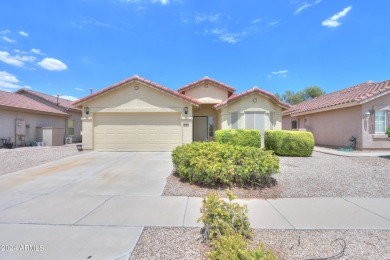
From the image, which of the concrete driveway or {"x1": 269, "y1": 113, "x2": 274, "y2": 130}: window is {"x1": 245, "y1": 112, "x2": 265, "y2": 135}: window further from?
the concrete driveway

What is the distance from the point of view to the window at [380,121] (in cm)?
1210

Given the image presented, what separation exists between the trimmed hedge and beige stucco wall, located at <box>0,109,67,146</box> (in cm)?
1678

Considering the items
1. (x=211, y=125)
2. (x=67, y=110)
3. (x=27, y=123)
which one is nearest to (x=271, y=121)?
(x=211, y=125)

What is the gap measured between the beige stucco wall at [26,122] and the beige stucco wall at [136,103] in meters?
7.10

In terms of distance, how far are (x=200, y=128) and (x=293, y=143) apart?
7.32 metres

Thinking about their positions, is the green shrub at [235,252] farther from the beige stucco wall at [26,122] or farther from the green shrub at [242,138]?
the beige stucco wall at [26,122]

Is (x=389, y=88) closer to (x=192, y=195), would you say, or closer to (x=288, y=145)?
(x=288, y=145)

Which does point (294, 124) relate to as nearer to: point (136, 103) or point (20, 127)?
point (136, 103)

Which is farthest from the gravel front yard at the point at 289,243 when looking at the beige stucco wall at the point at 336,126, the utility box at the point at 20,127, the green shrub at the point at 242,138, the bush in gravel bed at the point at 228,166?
the utility box at the point at 20,127

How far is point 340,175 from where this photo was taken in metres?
6.71

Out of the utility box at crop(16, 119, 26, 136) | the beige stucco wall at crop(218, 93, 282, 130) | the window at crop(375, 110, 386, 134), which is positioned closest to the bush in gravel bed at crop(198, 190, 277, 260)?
the beige stucco wall at crop(218, 93, 282, 130)

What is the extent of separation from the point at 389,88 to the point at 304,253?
46.0 feet

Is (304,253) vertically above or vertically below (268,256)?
below

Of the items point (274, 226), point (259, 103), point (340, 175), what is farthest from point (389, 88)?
point (274, 226)
